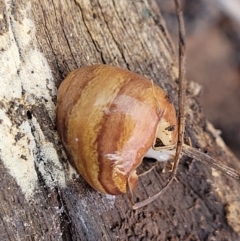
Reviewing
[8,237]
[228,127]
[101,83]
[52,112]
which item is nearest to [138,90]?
[101,83]

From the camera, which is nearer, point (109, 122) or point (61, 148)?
point (109, 122)

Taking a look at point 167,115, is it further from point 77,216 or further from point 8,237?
A: point 8,237

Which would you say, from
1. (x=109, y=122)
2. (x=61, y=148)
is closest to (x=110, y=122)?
(x=109, y=122)

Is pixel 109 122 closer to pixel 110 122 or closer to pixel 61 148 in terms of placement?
pixel 110 122
